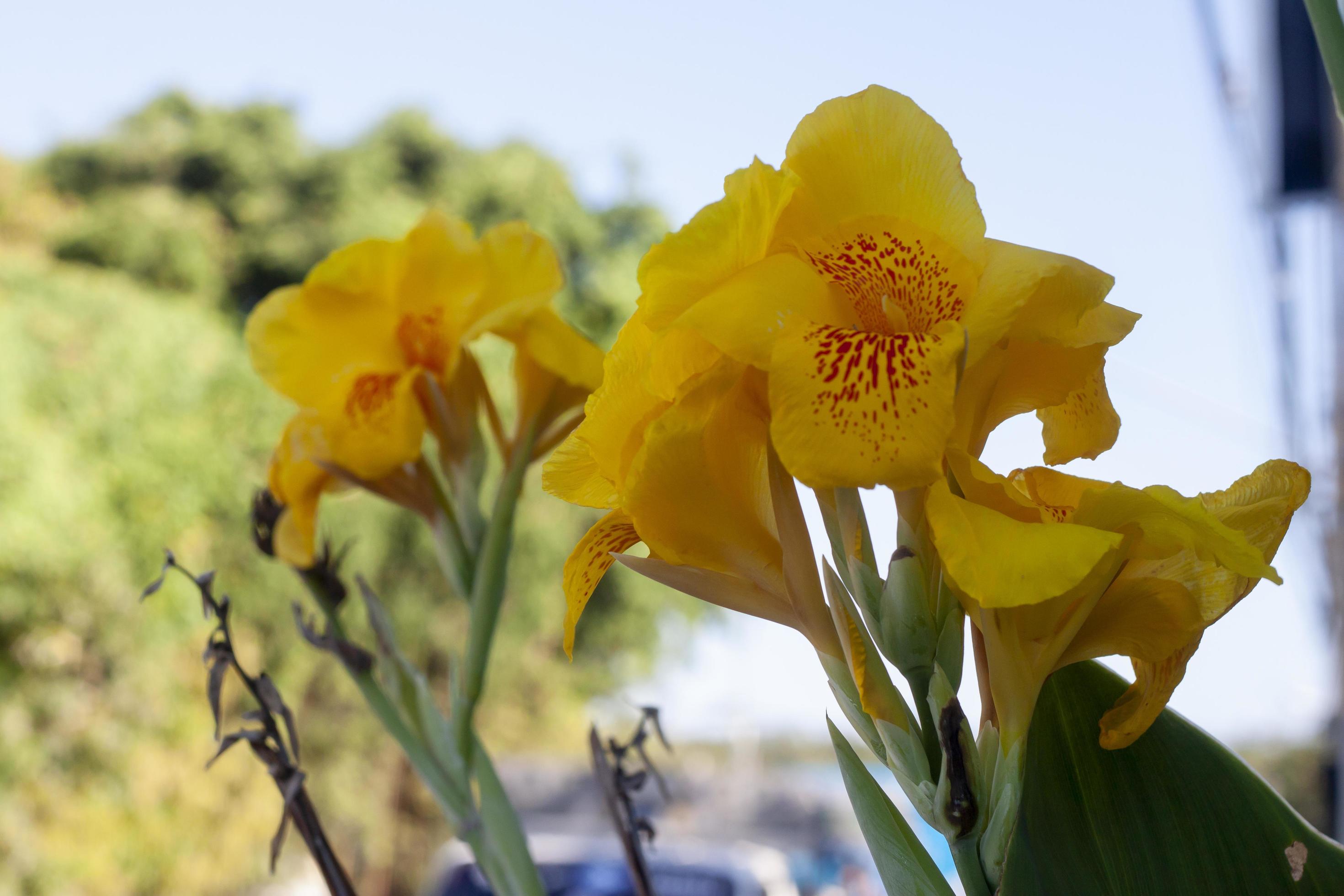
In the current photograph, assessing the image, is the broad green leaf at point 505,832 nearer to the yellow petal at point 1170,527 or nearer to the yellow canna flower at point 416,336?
the yellow canna flower at point 416,336

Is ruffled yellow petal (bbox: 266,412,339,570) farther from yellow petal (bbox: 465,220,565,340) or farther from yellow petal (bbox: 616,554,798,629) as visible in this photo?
yellow petal (bbox: 616,554,798,629)

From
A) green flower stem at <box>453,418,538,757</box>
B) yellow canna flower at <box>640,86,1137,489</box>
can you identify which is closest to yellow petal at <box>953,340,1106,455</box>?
yellow canna flower at <box>640,86,1137,489</box>

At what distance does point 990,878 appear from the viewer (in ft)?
0.82

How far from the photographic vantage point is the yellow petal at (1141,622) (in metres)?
0.27

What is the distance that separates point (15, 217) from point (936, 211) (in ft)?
26.7

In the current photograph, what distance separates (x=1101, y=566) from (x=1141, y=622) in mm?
34

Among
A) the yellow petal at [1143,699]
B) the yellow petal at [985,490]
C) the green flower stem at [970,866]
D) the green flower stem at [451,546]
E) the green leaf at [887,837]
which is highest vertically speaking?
the green flower stem at [451,546]

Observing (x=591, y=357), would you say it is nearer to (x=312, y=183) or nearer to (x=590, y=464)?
(x=590, y=464)

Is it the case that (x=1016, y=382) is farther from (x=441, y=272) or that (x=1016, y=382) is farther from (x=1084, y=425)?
(x=441, y=272)

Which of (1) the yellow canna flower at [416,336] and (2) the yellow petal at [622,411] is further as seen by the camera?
(1) the yellow canna flower at [416,336]

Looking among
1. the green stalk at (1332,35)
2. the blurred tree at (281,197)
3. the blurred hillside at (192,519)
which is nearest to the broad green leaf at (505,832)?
the green stalk at (1332,35)

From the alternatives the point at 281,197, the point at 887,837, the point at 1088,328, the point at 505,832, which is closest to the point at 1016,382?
the point at 1088,328

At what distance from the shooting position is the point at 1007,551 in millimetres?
238

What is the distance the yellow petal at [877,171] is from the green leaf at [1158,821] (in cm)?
15
